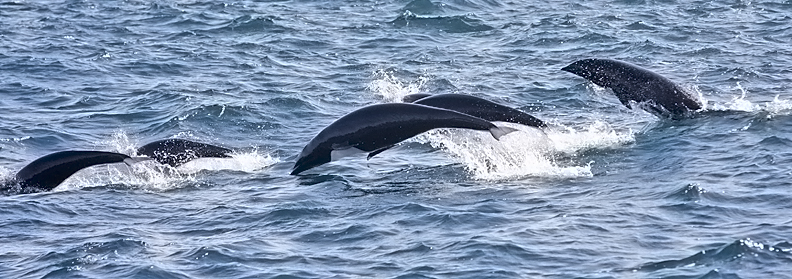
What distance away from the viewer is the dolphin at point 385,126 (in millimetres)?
16391

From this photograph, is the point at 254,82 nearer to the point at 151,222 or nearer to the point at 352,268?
the point at 151,222

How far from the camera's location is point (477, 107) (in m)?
17.6

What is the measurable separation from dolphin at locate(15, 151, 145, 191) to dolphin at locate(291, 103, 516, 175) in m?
2.86

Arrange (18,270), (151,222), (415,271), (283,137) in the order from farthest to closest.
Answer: (283,137) → (151,222) → (18,270) → (415,271)

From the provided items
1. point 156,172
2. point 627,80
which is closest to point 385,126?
point 156,172

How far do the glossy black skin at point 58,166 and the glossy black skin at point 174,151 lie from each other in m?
1.15

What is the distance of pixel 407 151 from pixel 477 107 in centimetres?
222

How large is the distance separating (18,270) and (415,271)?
4.54 meters

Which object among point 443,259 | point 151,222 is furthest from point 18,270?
point 443,259

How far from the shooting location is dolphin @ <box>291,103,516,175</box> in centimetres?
1639

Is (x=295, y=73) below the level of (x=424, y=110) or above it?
below

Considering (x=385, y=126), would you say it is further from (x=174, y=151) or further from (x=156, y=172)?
(x=156, y=172)

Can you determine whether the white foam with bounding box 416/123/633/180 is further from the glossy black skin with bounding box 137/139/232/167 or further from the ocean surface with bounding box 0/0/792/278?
the glossy black skin with bounding box 137/139/232/167

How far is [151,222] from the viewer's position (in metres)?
15.9
